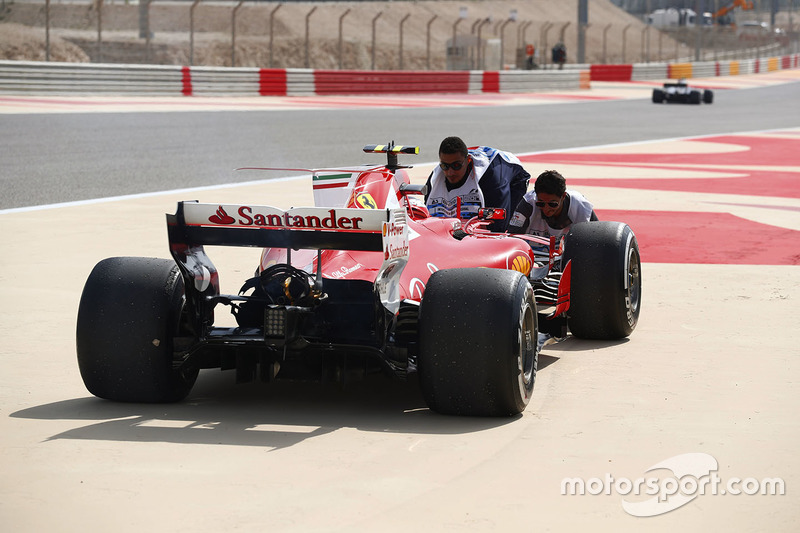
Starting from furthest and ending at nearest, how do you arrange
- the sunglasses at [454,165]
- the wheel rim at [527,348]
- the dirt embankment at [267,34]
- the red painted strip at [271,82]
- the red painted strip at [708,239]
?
the dirt embankment at [267,34] → the red painted strip at [271,82] → the red painted strip at [708,239] → the sunglasses at [454,165] → the wheel rim at [527,348]

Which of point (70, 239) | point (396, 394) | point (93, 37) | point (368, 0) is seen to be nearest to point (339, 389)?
point (396, 394)

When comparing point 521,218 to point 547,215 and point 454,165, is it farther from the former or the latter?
point 454,165

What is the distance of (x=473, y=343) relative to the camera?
18.1ft

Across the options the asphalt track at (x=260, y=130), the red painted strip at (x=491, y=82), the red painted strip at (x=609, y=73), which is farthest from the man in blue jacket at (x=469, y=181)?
the red painted strip at (x=609, y=73)

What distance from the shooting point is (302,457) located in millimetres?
5148

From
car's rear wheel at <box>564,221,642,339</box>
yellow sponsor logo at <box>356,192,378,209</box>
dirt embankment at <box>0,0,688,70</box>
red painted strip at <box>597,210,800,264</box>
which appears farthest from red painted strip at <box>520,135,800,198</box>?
dirt embankment at <box>0,0,688,70</box>

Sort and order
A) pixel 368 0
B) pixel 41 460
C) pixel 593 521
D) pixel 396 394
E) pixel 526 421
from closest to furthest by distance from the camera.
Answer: pixel 593 521
pixel 41 460
pixel 526 421
pixel 396 394
pixel 368 0

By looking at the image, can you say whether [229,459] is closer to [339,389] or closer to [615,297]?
[339,389]

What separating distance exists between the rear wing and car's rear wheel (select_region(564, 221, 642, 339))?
184 centimetres

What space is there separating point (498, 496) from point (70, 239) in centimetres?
701

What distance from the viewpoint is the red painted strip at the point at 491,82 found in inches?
1610

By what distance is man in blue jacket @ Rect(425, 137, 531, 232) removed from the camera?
8.27m

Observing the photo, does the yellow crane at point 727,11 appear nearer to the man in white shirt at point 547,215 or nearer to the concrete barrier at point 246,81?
the concrete barrier at point 246,81

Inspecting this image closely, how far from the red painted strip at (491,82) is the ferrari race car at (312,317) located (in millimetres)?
35144
